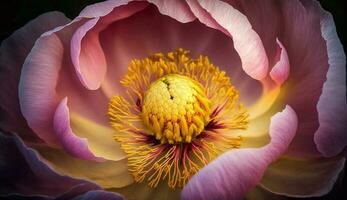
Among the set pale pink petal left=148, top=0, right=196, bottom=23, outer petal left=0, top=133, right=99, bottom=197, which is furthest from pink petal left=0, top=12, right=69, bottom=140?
pale pink petal left=148, top=0, right=196, bottom=23

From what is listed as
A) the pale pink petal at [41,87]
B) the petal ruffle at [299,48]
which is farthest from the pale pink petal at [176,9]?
the pale pink petal at [41,87]

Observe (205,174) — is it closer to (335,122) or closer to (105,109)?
(335,122)

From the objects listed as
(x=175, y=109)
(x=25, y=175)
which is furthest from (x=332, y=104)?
(x=25, y=175)

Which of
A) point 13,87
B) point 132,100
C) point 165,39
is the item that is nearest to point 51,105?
point 13,87

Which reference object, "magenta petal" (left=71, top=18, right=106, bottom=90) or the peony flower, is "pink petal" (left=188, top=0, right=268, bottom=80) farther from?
"magenta petal" (left=71, top=18, right=106, bottom=90)

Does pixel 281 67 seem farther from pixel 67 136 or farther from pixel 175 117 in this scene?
pixel 67 136
